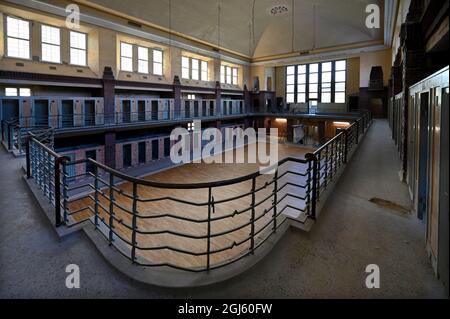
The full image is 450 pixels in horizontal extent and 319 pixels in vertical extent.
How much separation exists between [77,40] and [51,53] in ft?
4.84

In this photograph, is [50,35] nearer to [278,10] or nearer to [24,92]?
[24,92]

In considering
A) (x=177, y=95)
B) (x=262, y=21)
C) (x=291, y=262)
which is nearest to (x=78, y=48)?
(x=177, y=95)

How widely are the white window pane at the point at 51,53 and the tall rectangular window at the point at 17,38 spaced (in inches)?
20.5

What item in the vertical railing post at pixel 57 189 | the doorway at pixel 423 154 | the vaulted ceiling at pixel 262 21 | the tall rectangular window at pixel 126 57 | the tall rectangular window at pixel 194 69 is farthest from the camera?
the tall rectangular window at pixel 194 69

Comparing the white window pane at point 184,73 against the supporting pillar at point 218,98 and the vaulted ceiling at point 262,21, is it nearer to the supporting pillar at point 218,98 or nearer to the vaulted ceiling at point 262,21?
the vaulted ceiling at point 262,21

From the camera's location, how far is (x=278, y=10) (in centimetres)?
1585

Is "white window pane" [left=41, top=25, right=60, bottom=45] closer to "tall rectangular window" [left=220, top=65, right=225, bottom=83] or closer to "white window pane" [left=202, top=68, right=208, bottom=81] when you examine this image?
"white window pane" [left=202, top=68, right=208, bottom=81]

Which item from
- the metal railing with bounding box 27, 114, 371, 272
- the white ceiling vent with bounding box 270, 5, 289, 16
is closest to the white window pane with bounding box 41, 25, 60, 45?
the metal railing with bounding box 27, 114, 371, 272

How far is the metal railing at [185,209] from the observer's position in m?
2.23

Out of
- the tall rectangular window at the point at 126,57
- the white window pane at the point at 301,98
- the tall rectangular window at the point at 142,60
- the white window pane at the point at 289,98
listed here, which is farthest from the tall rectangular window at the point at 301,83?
the tall rectangular window at the point at 126,57

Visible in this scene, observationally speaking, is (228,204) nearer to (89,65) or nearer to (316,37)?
(89,65)

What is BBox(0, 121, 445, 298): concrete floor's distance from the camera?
6.32 feet

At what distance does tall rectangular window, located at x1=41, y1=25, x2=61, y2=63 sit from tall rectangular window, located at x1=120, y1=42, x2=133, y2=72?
2812 mm

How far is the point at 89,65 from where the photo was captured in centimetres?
1171
